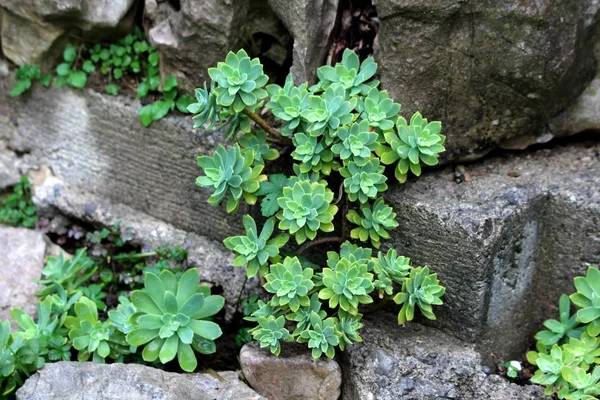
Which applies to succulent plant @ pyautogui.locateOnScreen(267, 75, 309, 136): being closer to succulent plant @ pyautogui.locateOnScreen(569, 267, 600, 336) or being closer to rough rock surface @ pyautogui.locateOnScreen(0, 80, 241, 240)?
rough rock surface @ pyautogui.locateOnScreen(0, 80, 241, 240)

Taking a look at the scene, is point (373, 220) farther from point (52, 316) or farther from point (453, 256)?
point (52, 316)

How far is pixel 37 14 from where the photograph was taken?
284 cm

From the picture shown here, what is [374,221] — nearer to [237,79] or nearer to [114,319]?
[237,79]

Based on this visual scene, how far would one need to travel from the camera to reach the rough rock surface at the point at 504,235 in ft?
7.44

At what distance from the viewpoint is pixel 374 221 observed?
7.55ft

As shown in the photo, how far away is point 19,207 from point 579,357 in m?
2.38

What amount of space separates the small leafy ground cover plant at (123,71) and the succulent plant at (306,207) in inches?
30.7

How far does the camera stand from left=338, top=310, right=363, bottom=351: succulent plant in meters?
2.21

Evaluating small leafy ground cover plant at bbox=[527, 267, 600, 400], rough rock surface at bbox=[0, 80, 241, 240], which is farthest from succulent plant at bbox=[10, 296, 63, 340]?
small leafy ground cover plant at bbox=[527, 267, 600, 400]

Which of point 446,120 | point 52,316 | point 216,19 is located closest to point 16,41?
point 216,19

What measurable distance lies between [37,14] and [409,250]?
5.80 feet

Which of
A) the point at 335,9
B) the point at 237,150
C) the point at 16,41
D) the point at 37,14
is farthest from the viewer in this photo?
the point at 16,41

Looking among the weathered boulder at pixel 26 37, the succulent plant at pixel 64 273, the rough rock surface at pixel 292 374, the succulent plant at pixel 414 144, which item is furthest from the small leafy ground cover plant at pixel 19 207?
the succulent plant at pixel 414 144

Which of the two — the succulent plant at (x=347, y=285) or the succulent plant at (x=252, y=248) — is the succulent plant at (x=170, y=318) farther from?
the succulent plant at (x=347, y=285)
